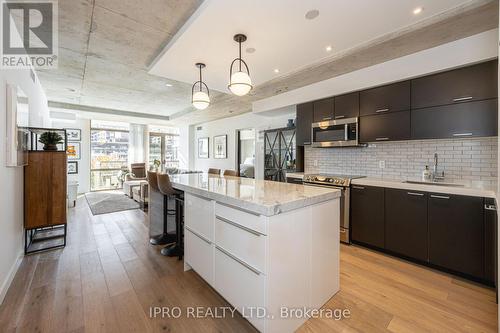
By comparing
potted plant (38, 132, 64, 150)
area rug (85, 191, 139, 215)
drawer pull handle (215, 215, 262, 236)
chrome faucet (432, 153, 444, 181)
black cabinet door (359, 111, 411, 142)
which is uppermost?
black cabinet door (359, 111, 411, 142)

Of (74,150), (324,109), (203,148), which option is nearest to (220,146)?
(203,148)

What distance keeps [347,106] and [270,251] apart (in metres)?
2.85

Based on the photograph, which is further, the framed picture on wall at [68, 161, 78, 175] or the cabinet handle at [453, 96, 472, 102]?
the framed picture on wall at [68, 161, 78, 175]

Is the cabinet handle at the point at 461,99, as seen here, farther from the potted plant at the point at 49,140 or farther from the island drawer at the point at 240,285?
the potted plant at the point at 49,140

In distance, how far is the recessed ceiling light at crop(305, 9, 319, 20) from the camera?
6.31ft

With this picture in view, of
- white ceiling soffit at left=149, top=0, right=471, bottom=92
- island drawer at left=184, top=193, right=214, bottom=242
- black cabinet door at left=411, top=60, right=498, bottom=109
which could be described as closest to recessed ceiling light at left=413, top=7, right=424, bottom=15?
white ceiling soffit at left=149, top=0, right=471, bottom=92

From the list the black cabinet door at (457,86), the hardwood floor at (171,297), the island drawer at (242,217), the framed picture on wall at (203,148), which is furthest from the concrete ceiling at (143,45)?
the framed picture on wall at (203,148)

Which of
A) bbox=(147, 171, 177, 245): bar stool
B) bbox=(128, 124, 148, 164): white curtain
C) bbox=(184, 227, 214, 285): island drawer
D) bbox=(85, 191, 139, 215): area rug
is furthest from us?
→ bbox=(128, 124, 148, 164): white curtain

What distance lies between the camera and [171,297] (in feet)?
6.49

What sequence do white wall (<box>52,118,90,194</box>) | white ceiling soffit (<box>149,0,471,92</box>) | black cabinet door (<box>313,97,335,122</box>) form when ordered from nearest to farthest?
white ceiling soffit (<box>149,0,471,92</box>) → black cabinet door (<box>313,97,335,122</box>) → white wall (<box>52,118,90,194</box>)

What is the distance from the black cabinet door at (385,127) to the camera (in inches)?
113

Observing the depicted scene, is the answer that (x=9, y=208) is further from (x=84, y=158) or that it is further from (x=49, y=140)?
(x=84, y=158)

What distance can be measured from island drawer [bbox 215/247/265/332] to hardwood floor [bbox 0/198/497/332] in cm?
19

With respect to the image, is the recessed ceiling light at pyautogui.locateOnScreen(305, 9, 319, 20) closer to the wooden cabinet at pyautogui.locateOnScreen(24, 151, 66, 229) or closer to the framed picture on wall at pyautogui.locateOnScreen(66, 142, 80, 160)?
the wooden cabinet at pyautogui.locateOnScreen(24, 151, 66, 229)
